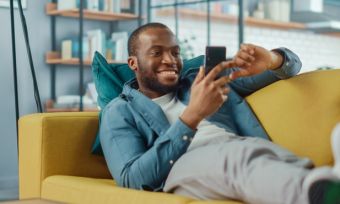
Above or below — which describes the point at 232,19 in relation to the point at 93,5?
below

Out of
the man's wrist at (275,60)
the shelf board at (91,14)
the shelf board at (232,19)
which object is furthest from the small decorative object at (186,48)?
the man's wrist at (275,60)

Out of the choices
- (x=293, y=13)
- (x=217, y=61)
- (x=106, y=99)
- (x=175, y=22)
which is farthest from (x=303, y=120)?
(x=293, y=13)

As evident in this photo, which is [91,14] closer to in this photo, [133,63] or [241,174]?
[133,63]

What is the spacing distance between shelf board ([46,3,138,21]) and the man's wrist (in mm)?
3125

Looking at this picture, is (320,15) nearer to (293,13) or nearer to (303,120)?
(293,13)

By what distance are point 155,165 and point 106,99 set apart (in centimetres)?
62

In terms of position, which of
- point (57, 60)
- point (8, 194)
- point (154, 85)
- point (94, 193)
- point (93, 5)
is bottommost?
point (8, 194)

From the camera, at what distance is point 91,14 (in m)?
5.18

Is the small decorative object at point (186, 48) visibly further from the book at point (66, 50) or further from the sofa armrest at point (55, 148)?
the sofa armrest at point (55, 148)

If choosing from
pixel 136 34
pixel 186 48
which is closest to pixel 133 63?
pixel 136 34

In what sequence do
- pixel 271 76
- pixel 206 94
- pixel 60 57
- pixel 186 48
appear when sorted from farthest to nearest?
pixel 186 48 → pixel 60 57 → pixel 271 76 → pixel 206 94

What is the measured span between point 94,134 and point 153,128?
1.08 ft

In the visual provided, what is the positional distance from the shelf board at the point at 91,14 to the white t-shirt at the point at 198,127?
9.66 feet

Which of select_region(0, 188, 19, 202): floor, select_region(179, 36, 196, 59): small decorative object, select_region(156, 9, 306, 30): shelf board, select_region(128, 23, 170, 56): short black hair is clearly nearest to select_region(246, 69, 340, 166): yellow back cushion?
select_region(128, 23, 170, 56): short black hair
